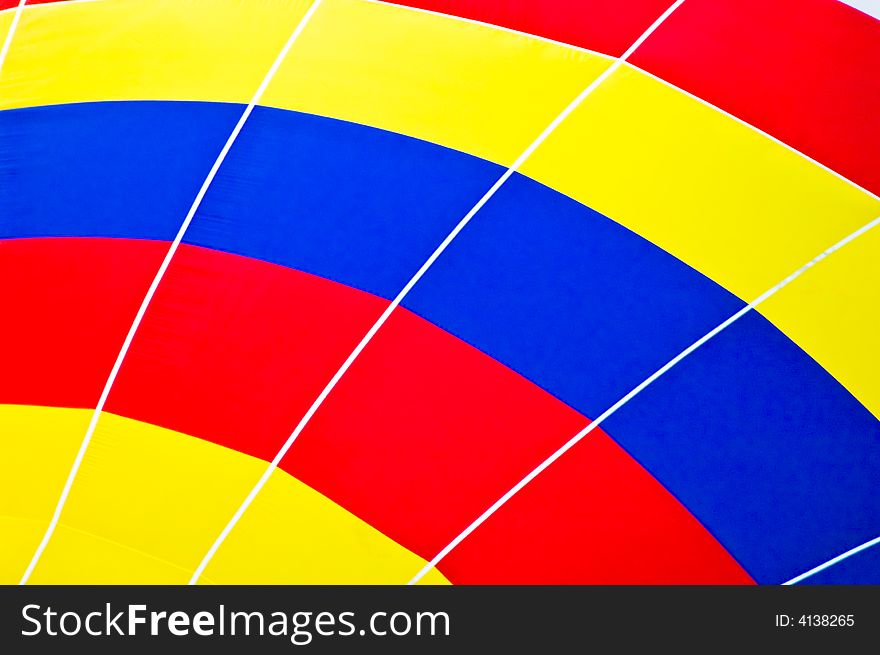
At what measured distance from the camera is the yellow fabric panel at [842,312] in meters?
2.92

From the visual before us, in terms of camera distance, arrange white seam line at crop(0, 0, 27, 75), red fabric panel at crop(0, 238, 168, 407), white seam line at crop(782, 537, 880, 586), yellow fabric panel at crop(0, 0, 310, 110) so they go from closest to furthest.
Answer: white seam line at crop(782, 537, 880, 586), red fabric panel at crop(0, 238, 168, 407), yellow fabric panel at crop(0, 0, 310, 110), white seam line at crop(0, 0, 27, 75)

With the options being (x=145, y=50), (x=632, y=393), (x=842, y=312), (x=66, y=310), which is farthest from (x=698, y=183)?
(x=66, y=310)

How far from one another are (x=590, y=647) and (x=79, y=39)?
8.95 feet

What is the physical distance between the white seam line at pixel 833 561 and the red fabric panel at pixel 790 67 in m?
1.14

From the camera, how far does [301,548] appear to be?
2910mm

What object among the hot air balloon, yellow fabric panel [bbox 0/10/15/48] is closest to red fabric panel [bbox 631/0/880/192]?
the hot air balloon

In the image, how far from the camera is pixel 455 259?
305 cm

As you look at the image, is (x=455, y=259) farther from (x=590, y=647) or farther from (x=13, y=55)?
(x=13, y=55)

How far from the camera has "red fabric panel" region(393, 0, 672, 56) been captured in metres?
3.12

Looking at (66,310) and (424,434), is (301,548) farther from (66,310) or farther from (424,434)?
(66,310)

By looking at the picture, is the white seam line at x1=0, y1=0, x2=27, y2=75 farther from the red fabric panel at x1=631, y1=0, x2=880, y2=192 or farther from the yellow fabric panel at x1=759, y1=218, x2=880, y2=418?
the yellow fabric panel at x1=759, y1=218, x2=880, y2=418

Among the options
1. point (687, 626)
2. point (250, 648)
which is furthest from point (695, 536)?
point (250, 648)

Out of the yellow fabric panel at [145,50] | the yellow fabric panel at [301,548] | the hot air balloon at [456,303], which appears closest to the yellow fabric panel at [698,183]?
the hot air balloon at [456,303]

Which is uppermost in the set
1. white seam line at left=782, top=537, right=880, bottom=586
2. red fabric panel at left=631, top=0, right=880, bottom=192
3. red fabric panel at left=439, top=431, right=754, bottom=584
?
red fabric panel at left=631, top=0, right=880, bottom=192
